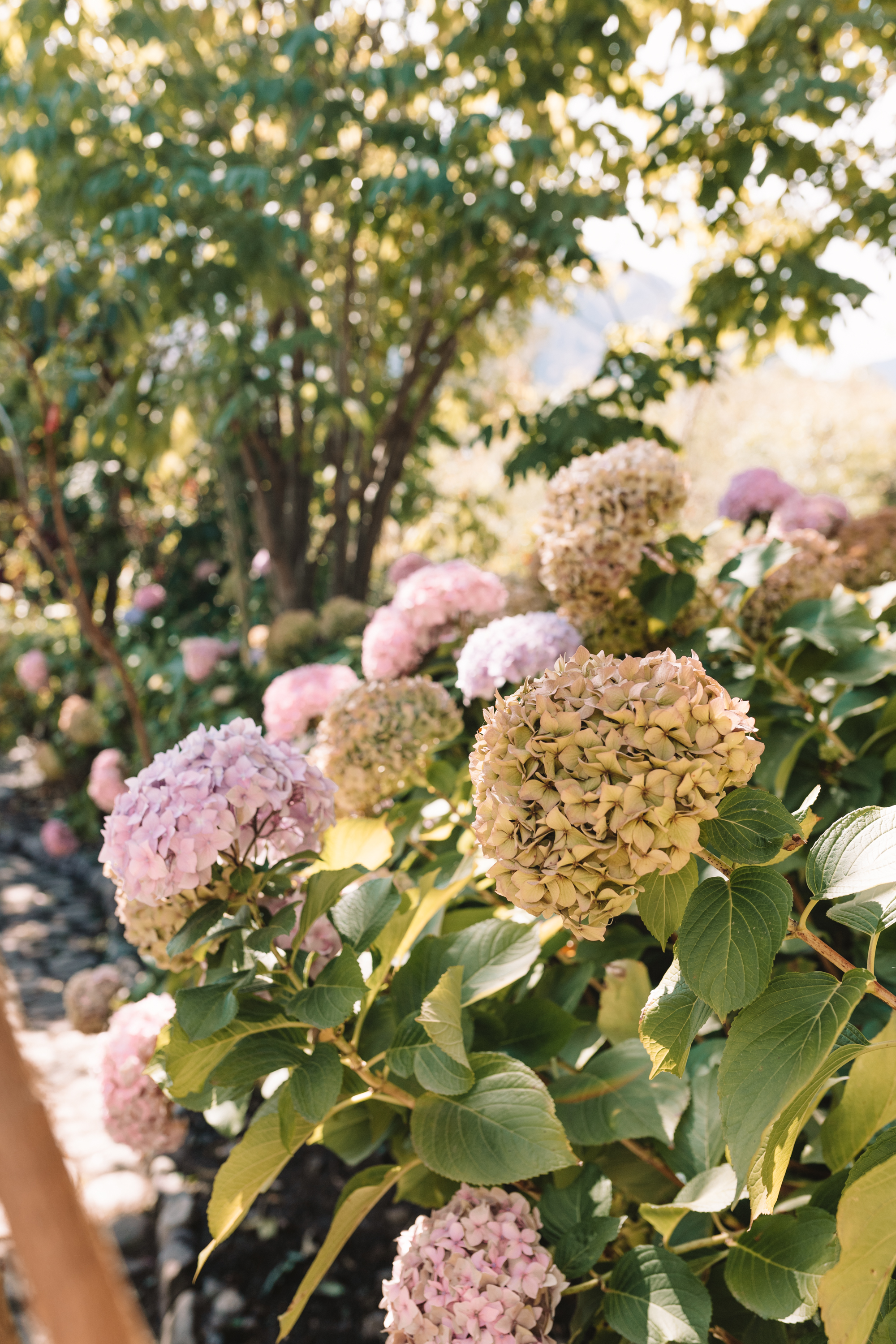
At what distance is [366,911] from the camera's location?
100cm

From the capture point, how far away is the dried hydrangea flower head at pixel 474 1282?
861mm

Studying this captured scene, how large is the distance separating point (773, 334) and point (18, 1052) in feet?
14.7

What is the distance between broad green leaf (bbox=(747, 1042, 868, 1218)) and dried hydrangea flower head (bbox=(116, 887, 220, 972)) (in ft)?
2.22

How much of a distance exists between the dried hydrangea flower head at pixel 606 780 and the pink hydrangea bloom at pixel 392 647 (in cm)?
121

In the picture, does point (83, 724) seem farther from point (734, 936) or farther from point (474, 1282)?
point (734, 936)

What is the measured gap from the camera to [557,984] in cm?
124

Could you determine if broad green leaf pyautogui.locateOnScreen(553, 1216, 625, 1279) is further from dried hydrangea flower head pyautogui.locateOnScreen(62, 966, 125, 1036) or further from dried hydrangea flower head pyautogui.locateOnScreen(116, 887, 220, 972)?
dried hydrangea flower head pyautogui.locateOnScreen(62, 966, 125, 1036)

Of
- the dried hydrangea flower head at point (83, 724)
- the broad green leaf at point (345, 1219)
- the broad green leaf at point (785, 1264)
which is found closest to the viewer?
the broad green leaf at point (785, 1264)

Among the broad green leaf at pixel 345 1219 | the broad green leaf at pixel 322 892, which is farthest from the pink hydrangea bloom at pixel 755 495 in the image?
the broad green leaf at pixel 345 1219

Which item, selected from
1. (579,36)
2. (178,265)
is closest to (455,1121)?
(178,265)

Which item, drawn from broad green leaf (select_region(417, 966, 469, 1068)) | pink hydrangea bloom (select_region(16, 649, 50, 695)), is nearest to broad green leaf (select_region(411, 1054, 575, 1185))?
broad green leaf (select_region(417, 966, 469, 1068))

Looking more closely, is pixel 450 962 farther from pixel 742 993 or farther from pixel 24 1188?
pixel 24 1188

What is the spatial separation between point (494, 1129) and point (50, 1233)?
→ 0.66 metres

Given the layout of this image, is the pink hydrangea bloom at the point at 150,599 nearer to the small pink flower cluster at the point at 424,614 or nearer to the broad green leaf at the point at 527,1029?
the small pink flower cluster at the point at 424,614
